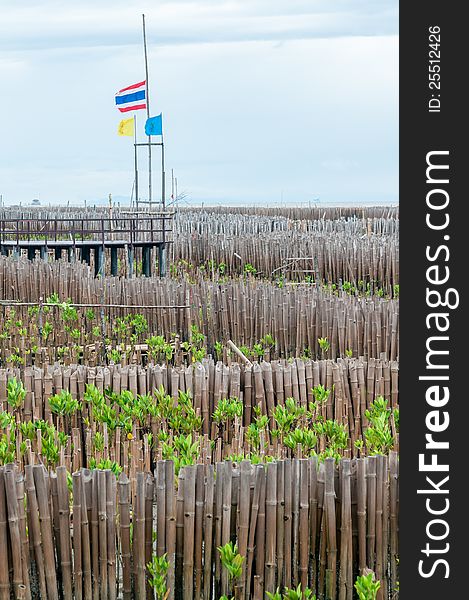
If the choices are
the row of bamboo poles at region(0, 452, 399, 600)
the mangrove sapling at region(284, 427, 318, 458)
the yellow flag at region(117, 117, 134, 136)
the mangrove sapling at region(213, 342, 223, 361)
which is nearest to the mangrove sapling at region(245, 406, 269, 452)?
the mangrove sapling at region(284, 427, 318, 458)

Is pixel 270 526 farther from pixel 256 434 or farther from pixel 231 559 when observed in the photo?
pixel 256 434

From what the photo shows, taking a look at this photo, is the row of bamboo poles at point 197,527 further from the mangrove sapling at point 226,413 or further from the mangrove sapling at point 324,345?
the mangrove sapling at point 324,345

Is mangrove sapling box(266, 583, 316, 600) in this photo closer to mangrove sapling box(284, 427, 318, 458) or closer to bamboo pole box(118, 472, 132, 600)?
bamboo pole box(118, 472, 132, 600)

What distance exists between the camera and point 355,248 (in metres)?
18.4

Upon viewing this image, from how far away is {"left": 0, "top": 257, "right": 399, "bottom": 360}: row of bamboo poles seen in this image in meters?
10.3

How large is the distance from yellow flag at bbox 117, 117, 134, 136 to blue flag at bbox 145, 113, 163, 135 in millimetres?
2078

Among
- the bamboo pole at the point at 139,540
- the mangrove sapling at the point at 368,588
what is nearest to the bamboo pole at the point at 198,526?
the bamboo pole at the point at 139,540

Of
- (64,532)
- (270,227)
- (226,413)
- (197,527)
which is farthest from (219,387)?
(270,227)

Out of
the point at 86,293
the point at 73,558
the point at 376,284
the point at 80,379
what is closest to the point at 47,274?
the point at 86,293

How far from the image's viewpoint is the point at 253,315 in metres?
11.1

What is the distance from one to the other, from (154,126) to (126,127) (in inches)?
86.4

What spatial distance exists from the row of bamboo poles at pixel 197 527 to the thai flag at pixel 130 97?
17969 mm

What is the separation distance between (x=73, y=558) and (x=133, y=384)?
248 centimetres

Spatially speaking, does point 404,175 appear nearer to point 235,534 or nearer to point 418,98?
point 418,98
